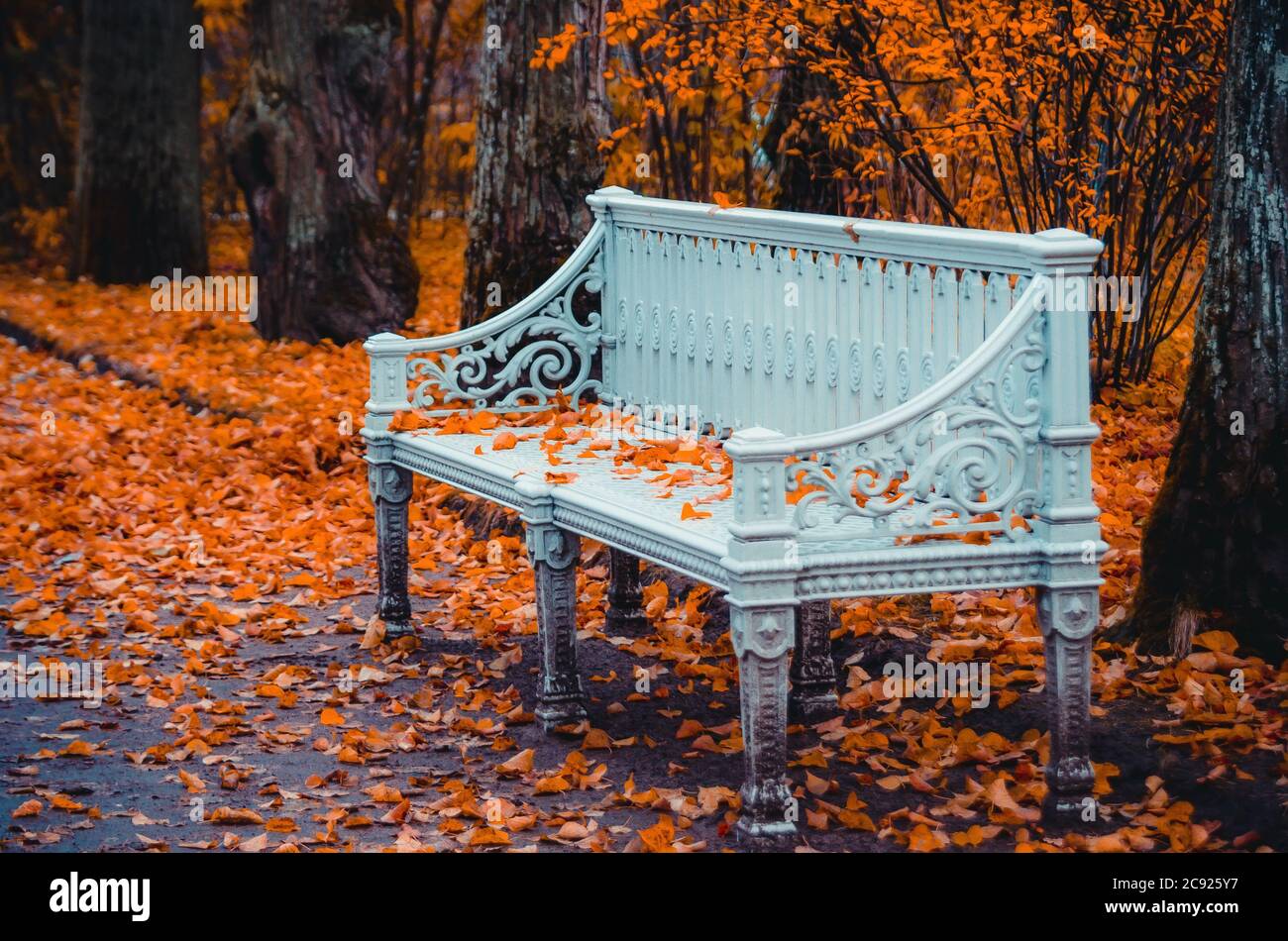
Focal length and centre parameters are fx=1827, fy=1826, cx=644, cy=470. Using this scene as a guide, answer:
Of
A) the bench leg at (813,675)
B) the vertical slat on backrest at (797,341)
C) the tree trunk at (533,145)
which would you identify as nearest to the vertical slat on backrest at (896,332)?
the vertical slat on backrest at (797,341)

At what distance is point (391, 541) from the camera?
6379mm

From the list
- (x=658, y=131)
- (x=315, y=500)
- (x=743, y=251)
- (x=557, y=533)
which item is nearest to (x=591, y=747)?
(x=557, y=533)

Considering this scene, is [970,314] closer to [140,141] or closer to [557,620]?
[557,620]

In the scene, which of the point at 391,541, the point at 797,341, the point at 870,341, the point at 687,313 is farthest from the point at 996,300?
the point at 391,541

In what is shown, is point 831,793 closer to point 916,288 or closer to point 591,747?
point 591,747

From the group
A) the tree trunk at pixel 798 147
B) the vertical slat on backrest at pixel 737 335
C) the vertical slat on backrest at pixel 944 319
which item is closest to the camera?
the vertical slat on backrest at pixel 944 319

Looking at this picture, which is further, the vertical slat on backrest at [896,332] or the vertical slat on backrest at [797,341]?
the vertical slat on backrest at [797,341]

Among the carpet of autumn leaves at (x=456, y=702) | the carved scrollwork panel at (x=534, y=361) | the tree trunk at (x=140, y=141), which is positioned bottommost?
the carpet of autumn leaves at (x=456, y=702)

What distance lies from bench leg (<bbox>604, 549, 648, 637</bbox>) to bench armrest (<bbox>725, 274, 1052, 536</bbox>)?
7.15 feet

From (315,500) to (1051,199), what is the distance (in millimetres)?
3633

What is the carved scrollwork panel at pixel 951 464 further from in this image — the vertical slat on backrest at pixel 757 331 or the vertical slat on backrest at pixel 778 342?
the vertical slat on backrest at pixel 757 331

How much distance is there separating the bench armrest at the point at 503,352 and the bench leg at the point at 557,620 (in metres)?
1.21

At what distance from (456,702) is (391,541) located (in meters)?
0.90

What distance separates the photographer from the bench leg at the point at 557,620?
17.1 feet
